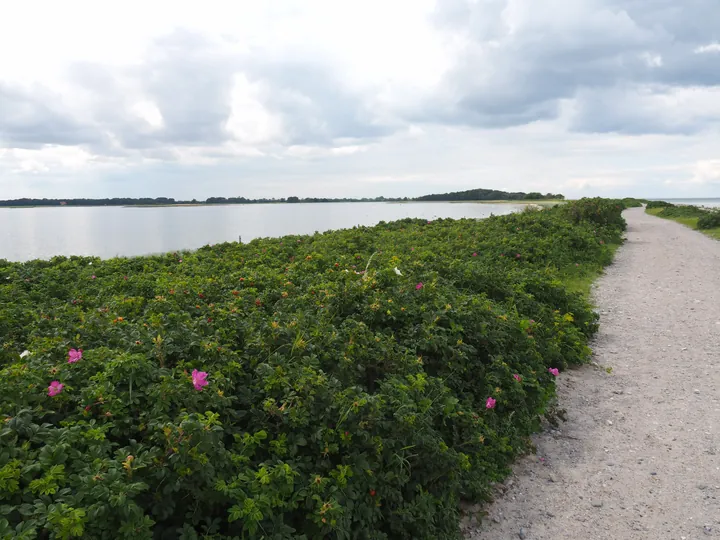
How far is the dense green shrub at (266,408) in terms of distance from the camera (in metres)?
2.43

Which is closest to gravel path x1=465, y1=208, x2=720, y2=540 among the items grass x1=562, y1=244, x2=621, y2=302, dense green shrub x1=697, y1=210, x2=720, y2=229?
grass x1=562, y1=244, x2=621, y2=302

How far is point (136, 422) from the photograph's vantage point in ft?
9.41

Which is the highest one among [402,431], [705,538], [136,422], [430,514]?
[136,422]

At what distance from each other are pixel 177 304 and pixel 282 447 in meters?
2.60

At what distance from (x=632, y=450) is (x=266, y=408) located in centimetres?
350

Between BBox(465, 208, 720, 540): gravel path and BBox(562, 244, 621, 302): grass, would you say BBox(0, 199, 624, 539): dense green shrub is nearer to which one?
BBox(465, 208, 720, 540): gravel path

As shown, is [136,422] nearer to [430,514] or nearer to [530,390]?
[430,514]

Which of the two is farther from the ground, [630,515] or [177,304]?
[177,304]

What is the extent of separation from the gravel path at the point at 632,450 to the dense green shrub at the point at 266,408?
0.32 m

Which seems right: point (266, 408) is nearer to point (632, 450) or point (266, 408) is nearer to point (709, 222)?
point (632, 450)

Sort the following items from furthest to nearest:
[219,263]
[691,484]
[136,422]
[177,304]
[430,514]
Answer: [219,263], [177,304], [691,484], [430,514], [136,422]

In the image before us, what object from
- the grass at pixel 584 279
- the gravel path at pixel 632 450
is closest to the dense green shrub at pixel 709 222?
the grass at pixel 584 279

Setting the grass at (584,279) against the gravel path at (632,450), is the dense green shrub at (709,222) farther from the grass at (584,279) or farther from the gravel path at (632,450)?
the gravel path at (632,450)

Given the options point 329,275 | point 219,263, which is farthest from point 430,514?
point 219,263
